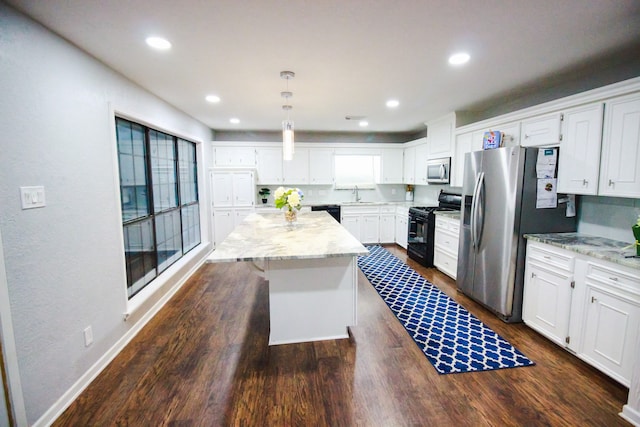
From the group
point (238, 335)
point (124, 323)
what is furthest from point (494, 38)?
point (124, 323)

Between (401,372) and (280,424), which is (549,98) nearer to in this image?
(401,372)

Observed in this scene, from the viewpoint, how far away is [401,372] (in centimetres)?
216

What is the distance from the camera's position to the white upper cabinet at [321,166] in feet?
20.1

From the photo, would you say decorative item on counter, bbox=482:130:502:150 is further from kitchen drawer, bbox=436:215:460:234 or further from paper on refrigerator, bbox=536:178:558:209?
kitchen drawer, bbox=436:215:460:234

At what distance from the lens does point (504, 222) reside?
A: 284cm

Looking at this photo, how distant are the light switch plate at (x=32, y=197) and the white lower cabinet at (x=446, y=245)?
4.07m

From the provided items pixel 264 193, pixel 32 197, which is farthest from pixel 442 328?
pixel 264 193

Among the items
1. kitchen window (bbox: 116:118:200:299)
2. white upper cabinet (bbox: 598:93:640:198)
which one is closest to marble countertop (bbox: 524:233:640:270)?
white upper cabinet (bbox: 598:93:640:198)

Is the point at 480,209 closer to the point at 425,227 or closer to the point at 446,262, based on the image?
the point at 446,262

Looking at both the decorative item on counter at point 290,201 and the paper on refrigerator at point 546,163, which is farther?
the decorative item on counter at point 290,201

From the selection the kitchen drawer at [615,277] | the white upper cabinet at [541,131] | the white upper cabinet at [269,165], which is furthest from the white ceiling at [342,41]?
the white upper cabinet at [269,165]

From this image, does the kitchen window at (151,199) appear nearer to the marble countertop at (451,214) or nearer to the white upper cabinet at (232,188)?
the white upper cabinet at (232,188)

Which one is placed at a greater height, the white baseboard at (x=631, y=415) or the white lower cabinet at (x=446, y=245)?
the white lower cabinet at (x=446, y=245)

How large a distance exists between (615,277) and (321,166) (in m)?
4.87
